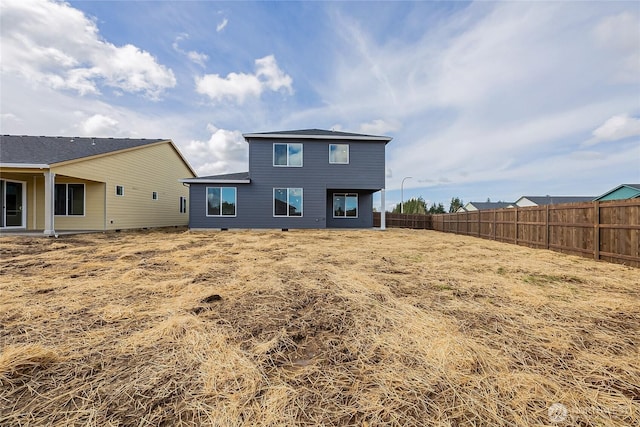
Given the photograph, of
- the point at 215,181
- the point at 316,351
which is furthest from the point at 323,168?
the point at 316,351

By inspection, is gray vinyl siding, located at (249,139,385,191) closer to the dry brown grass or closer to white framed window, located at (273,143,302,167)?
white framed window, located at (273,143,302,167)

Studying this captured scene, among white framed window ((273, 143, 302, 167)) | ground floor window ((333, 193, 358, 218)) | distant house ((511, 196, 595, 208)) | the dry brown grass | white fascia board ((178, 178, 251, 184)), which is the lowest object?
the dry brown grass

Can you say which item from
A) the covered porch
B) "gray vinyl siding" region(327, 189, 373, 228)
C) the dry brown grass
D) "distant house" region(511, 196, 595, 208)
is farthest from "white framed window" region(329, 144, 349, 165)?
"distant house" region(511, 196, 595, 208)

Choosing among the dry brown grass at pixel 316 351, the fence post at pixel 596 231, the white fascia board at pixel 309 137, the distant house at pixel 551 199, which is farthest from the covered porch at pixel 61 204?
the distant house at pixel 551 199

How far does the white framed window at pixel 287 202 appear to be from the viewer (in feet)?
45.4

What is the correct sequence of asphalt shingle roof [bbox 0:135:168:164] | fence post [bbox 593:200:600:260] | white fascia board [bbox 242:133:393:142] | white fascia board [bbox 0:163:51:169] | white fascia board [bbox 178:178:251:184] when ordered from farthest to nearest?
white fascia board [bbox 242:133:393:142]
white fascia board [bbox 178:178:251:184]
asphalt shingle roof [bbox 0:135:168:164]
white fascia board [bbox 0:163:51:169]
fence post [bbox 593:200:600:260]

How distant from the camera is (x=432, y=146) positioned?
16594mm

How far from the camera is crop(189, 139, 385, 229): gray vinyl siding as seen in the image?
13598 mm

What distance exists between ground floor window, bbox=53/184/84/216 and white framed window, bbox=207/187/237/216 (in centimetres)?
537

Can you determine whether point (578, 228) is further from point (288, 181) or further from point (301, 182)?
point (288, 181)

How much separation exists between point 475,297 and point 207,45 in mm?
12426

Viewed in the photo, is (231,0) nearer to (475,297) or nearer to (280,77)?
(280,77)

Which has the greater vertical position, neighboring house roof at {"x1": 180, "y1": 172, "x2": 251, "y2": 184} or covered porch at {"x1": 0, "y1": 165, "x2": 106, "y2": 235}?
neighboring house roof at {"x1": 180, "y1": 172, "x2": 251, "y2": 184}

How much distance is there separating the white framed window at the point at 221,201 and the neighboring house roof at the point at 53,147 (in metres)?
4.51
